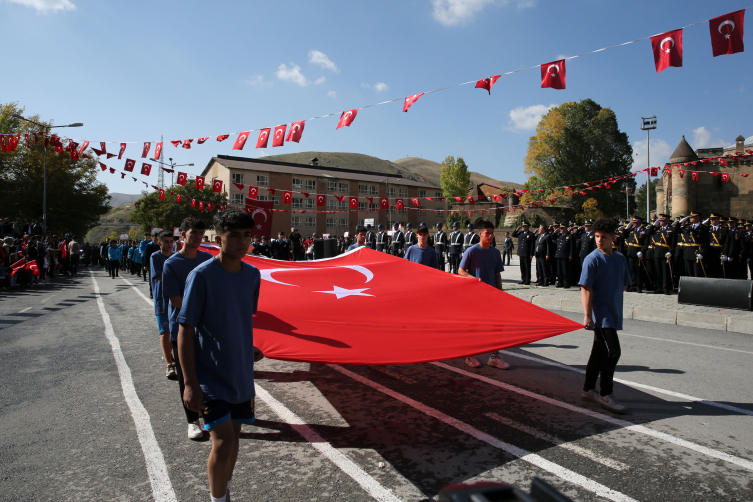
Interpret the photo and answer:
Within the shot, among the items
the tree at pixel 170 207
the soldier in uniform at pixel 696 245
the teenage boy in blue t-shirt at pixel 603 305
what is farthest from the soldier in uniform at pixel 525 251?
the tree at pixel 170 207

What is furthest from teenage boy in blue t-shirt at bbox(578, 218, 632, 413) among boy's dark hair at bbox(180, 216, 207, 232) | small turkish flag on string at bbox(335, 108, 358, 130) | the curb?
Answer: small turkish flag on string at bbox(335, 108, 358, 130)

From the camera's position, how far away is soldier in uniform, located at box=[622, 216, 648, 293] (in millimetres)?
13320

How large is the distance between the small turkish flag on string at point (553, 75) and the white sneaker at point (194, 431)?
9237 millimetres

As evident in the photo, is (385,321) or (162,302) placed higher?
(162,302)

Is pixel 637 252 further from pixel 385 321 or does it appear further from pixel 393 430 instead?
pixel 393 430

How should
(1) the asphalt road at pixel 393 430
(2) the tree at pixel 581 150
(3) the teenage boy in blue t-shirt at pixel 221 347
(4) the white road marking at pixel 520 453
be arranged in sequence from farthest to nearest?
(2) the tree at pixel 581 150, (1) the asphalt road at pixel 393 430, (4) the white road marking at pixel 520 453, (3) the teenage boy in blue t-shirt at pixel 221 347

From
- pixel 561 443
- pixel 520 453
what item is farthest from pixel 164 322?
pixel 561 443

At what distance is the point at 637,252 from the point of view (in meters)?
13.3

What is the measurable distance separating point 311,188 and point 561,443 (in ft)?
233

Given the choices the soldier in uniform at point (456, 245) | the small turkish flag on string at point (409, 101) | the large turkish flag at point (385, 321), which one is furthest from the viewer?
the soldier in uniform at point (456, 245)

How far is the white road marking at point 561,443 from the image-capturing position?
11.2 feet

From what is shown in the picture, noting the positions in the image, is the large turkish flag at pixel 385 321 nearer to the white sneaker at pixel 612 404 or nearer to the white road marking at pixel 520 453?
the white road marking at pixel 520 453

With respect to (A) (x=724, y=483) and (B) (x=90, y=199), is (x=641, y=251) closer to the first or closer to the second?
(A) (x=724, y=483)

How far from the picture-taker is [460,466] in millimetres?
3379
